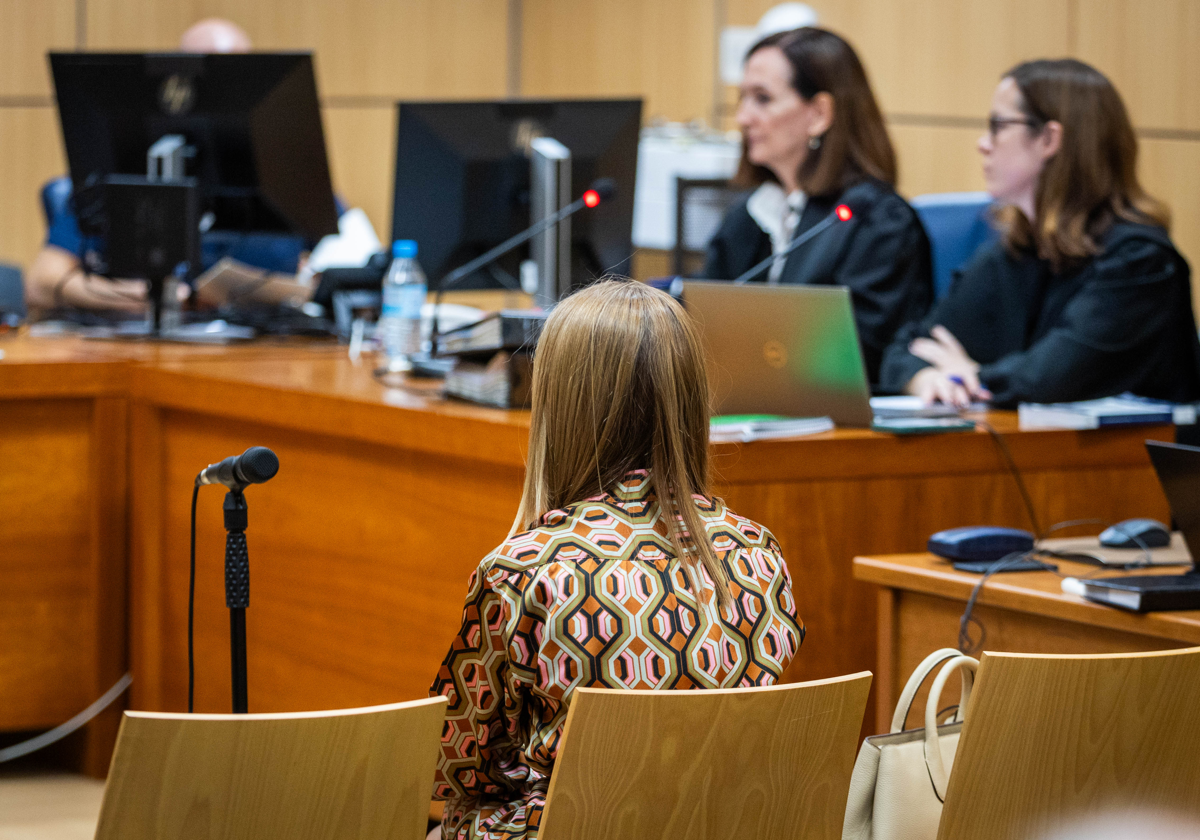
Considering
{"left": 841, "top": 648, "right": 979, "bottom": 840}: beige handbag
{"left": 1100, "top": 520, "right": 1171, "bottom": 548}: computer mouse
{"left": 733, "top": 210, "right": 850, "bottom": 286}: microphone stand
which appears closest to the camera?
{"left": 841, "top": 648, "right": 979, "bottom": 840}: beige handbag

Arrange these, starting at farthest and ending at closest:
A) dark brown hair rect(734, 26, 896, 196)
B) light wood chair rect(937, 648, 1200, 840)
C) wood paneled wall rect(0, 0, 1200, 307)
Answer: wood paneled wall rect(0, 0, 1200, 307) → dark brown hair rect(734, 26, 896, 196) → light wood chair rect(937, 648, 1200, 840)

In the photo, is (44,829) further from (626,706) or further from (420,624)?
(626,706)

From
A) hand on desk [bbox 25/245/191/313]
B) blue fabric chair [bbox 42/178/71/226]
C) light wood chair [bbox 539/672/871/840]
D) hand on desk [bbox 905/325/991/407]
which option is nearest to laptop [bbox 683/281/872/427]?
hand on desk [bbox 905/325/991/407]

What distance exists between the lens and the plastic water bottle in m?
2.86

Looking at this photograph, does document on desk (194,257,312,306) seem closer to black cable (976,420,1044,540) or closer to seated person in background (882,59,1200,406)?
seated person in background (882,59,1200,406)

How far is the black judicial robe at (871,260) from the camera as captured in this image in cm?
292

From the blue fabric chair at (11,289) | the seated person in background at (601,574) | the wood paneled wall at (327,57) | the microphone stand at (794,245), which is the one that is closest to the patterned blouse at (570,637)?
the seated person in background at (601,574)

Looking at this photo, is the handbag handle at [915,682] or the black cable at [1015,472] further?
the black cable at [1015,472]

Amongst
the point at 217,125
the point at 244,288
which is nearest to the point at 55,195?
the point at 244,288

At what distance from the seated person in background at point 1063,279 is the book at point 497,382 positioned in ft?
2.44

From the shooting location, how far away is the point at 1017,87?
2.72 metres

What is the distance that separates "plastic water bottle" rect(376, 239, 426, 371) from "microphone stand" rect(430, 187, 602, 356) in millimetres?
54

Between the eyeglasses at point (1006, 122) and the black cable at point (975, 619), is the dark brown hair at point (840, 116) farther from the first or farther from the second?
the black cable at point (975, 619)

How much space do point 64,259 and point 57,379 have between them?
3.41ft
